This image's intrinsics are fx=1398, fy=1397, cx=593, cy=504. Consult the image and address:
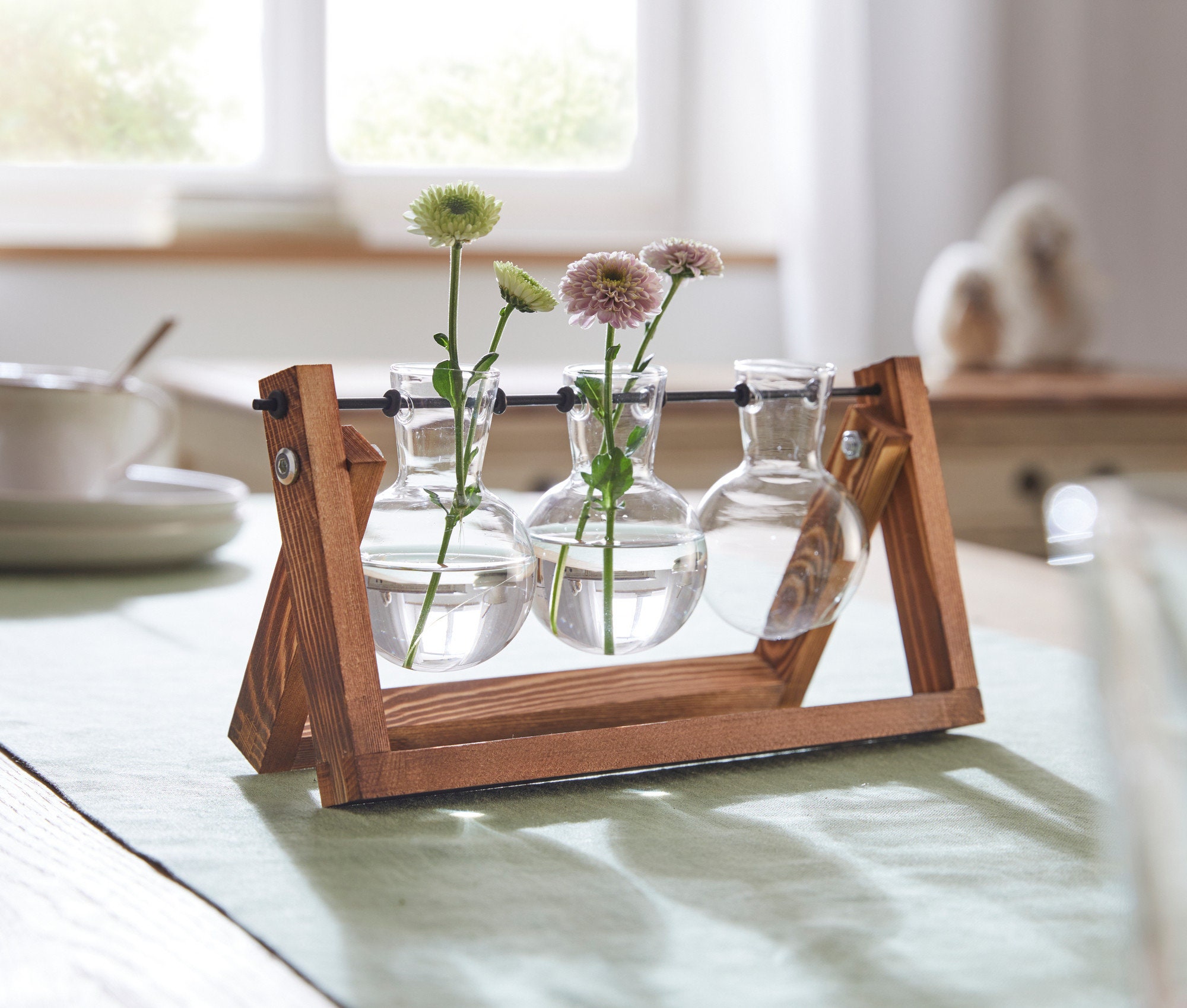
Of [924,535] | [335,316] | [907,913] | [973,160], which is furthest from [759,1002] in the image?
[973,160]

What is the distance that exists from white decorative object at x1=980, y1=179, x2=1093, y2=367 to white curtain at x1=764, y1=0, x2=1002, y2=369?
305 millimetres

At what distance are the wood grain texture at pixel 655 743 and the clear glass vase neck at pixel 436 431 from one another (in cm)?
10

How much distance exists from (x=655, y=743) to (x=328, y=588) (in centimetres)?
15

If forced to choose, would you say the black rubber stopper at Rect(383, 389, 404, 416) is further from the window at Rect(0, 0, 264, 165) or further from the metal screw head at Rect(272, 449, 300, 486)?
the window at Rect(0, 0, 264, 165)

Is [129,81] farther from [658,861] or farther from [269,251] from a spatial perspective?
[658,861]

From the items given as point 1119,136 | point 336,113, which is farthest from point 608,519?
point 1119,136

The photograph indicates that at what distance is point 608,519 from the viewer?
0.54 m

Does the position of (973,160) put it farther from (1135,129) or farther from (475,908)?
(475,908)

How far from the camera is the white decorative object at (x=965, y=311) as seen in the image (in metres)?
2.44

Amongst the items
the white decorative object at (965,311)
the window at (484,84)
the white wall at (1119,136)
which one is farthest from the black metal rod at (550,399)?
the white wall at (1119,136)

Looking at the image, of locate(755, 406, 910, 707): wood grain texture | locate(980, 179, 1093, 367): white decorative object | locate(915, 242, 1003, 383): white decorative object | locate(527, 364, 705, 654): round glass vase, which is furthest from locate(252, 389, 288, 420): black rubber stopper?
locate(980, 179, 1093, 367): white decorative object

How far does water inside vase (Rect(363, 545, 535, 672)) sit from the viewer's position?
0.51m

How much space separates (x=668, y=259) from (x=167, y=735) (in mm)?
303

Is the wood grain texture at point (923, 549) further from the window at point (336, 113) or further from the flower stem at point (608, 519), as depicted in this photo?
the window at point (336, 113)
